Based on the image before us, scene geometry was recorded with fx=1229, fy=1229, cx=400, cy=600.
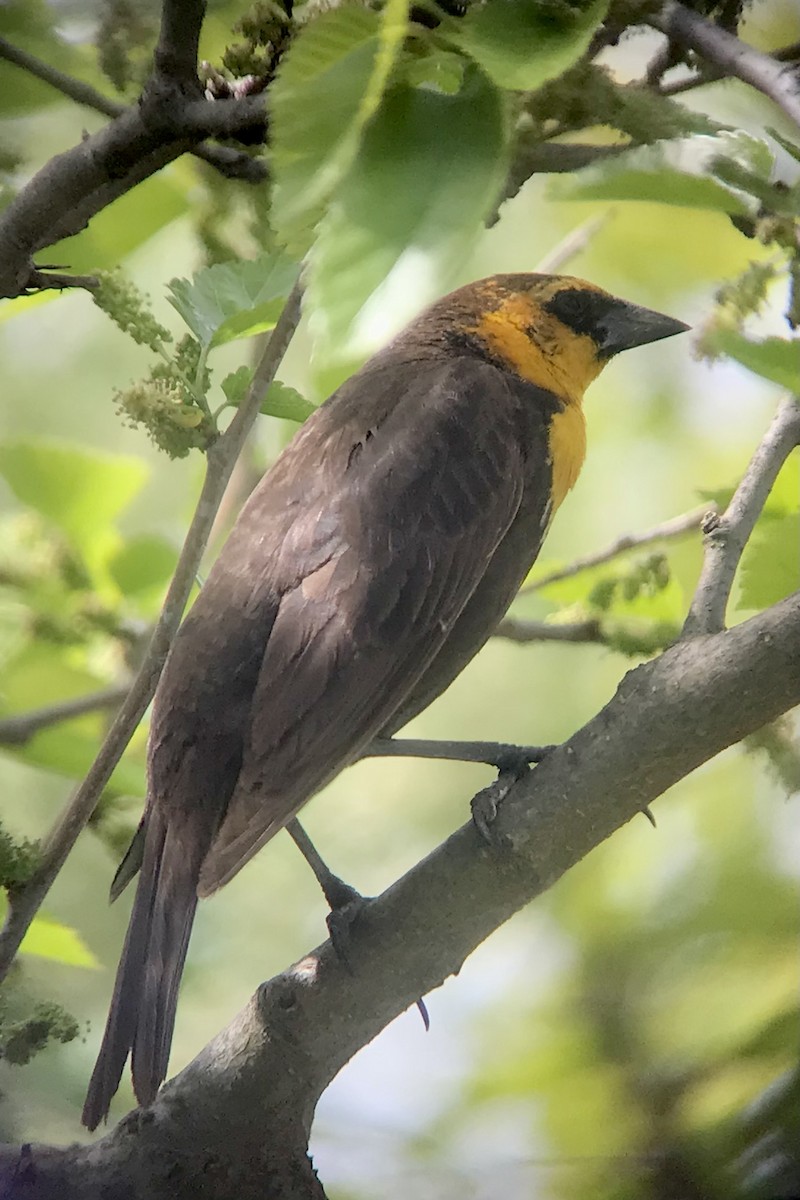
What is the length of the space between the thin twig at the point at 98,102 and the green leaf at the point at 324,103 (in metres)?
0.26

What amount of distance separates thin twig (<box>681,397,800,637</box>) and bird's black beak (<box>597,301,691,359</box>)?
0.15m

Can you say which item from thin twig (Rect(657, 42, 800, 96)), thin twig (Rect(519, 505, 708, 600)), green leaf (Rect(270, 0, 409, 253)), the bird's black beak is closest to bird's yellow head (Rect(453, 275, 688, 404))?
the bird's black beak

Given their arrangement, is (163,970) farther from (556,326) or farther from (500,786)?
(556,326)

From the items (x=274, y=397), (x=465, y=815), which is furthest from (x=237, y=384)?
(x=465, y=815)

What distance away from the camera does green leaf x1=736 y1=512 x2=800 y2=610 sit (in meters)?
0.90

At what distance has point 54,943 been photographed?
0.94 metres

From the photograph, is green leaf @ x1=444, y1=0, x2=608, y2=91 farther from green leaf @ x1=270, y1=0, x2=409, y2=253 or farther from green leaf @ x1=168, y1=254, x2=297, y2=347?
green leaf @ x1=168, y1=254, x2=297, y2=347

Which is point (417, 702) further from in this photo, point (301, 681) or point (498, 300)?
point (498, 300)

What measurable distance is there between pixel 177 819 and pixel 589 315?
520mm

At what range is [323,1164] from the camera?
919 mm

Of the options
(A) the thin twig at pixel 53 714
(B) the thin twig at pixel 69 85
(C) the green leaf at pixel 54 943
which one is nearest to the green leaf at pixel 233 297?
(B) the thin twig at pixel 69 85

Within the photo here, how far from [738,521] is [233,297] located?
367mm

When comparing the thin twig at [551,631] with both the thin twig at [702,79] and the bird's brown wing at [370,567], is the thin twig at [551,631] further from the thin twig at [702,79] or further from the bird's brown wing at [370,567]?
the thin twig at [702,79]

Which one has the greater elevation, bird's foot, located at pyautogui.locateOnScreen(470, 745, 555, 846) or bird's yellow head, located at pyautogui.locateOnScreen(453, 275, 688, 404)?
bird's yellow head, located at pyautogui.locateOnScreen(453, 275, 688, 404)
